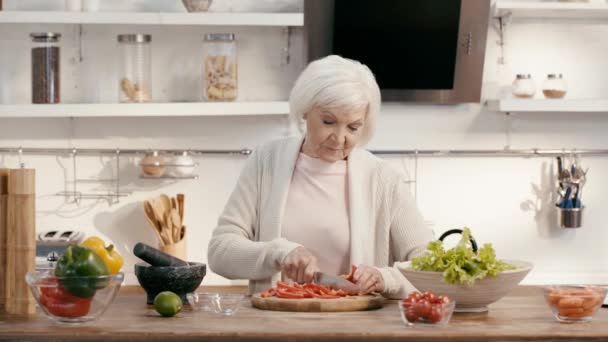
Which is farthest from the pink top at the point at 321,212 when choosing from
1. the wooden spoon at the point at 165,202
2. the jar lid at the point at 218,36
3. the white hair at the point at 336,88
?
the wooden spoon at the point at 165,202

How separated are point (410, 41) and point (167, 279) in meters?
2.10

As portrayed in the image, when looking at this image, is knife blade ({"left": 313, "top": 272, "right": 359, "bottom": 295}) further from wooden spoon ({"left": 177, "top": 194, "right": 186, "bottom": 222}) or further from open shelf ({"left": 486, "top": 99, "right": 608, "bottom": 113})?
open shelf ({"left": 486, "top": 99, "right": 608, "bottom": 113})

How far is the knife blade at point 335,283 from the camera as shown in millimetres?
2738

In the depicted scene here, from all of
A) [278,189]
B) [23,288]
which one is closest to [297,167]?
[278,189]

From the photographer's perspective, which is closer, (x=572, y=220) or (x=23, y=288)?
(x=23, y=288)

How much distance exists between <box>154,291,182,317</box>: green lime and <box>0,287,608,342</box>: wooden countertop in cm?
2

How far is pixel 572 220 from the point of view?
15.1 feet

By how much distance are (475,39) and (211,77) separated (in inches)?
44.1

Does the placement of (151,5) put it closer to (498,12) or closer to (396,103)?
(396,103)

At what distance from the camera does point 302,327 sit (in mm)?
2365

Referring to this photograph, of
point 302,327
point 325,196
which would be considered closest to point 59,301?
point 302,327

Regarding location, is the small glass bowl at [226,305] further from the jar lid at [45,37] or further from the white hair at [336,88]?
the jar lid at [45,37]

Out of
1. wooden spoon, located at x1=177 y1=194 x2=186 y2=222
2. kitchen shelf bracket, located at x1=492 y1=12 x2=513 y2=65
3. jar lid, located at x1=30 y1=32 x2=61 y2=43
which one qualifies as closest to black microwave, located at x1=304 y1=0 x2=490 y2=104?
kitchen shelf bracket, located at x1=492 y1=12 x2=513 y2=65

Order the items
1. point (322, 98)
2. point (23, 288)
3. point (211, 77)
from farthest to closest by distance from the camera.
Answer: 1. point (211, 77)
2. point (322, 98)
3. point (23, 288)
